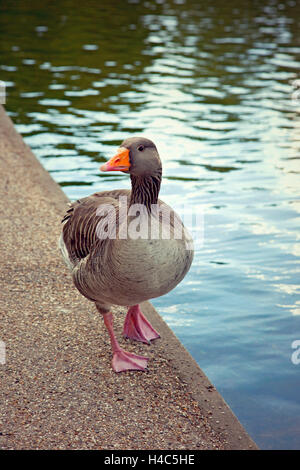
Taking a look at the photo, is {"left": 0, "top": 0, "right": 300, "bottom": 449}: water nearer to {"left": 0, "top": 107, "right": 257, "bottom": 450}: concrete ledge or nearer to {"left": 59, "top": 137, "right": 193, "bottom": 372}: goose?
{"left": 0, "top": 107, "right": 257, "bottom": 450}: concrete ledge

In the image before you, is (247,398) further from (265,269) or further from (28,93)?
(28,93)

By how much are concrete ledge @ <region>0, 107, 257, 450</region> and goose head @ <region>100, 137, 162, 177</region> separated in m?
1.59

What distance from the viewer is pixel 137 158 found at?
3914 mm

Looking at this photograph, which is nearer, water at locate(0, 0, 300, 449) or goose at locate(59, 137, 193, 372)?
goose at locate(59, 137, 193, 372)

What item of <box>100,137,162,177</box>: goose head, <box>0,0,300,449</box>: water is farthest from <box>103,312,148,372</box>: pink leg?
<box>100,137,162,177</box>: goose head

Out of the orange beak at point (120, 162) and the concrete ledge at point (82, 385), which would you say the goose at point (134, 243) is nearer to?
the orange beak at point (120, 162)

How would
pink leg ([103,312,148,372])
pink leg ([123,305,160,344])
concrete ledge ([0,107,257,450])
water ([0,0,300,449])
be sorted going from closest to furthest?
concrete ledge ([0,107,257,450]), pink leg ([103,312,148,372]), pink leg ([123,305,160,344]), water ([0,0,300,449])

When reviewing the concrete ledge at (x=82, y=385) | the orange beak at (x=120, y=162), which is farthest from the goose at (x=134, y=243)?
the concrete ledge at (x=82, y=385)

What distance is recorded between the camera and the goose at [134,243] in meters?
3.87

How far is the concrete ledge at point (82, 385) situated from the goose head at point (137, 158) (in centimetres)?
159

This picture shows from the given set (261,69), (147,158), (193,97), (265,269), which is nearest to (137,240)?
(147,158)

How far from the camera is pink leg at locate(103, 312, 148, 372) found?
14.8 ft

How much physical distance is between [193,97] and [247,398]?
30.8 ft
